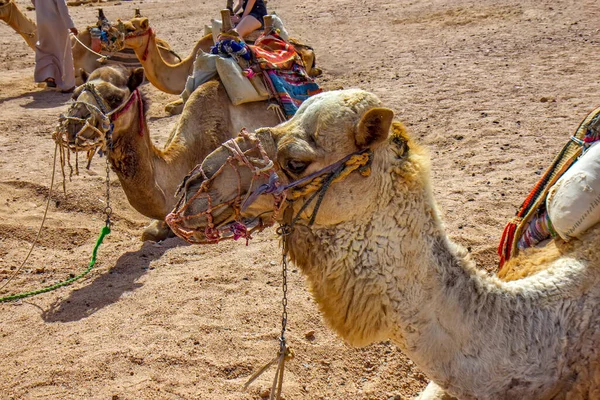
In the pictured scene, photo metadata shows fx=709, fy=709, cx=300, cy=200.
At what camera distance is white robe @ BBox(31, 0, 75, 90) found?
12086 mm

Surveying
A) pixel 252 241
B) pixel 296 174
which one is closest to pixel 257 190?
pixel 296 174

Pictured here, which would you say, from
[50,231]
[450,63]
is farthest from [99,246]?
[450,63]

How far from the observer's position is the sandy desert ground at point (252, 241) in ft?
13.3

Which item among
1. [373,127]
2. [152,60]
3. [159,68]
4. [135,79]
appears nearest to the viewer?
[373,127]

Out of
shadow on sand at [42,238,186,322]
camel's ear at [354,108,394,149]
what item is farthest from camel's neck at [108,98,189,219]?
camel's ear at [354,108,394,149]

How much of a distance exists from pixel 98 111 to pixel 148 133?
0.53 m

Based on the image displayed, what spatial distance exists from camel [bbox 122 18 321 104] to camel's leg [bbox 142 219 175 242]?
3.72 metres

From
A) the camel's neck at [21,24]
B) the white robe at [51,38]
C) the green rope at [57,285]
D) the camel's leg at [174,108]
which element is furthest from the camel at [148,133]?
the camel's neck at [21,24]

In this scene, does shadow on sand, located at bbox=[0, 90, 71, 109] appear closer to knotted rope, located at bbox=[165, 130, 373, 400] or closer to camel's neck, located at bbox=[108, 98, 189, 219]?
camel's neck, located at bbox=[108, 98, 189, 219]

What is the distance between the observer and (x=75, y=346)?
175 inches

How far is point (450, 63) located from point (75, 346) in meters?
7.37

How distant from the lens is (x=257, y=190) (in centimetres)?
263

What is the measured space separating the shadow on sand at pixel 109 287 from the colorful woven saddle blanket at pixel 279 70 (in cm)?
155

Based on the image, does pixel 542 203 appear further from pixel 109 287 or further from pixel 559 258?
pixel 109 287
